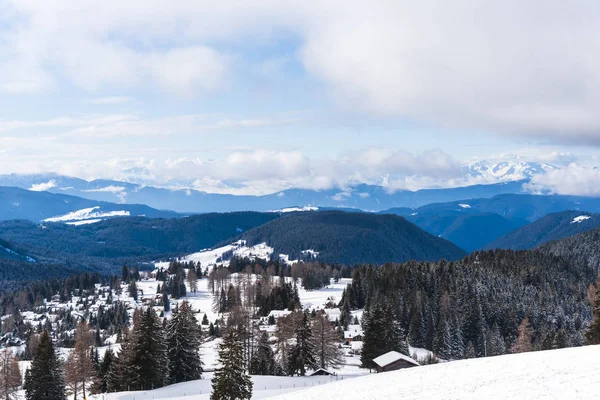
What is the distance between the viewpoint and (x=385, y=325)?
87500 millimetres

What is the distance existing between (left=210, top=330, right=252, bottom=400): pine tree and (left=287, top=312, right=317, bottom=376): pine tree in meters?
28.0

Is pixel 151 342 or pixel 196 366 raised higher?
pixel 151 342

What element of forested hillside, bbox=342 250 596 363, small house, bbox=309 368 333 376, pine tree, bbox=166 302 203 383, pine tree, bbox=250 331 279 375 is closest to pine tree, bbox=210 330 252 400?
pine tree, bbox=166 302 203 383

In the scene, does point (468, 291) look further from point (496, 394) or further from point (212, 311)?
point (496, 394)

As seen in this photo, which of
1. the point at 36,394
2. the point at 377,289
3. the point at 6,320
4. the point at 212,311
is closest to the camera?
the point at 36,394

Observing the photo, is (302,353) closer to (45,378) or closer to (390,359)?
(390,359)

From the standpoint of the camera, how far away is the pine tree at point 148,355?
65812 millimetres

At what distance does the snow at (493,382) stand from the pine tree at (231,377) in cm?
631

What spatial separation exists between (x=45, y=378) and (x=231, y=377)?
26555 millimetres

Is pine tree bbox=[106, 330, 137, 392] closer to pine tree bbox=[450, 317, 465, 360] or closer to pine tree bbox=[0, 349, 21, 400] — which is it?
pine tree bbox=[0, 349, 21, 400]

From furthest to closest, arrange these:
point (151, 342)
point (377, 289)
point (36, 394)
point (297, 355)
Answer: point (377, 289)
point (297, 355)
point (151, 342)
point (36, 394)

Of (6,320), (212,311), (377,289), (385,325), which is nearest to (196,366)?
(385,325)

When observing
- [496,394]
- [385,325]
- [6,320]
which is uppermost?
[496,394]

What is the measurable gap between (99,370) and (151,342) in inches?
668
